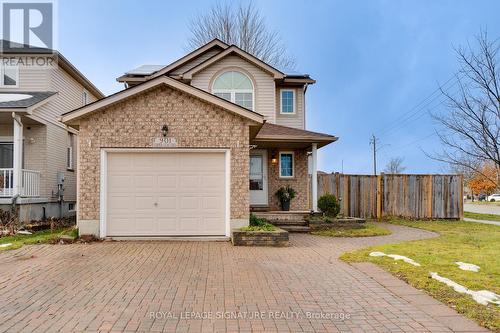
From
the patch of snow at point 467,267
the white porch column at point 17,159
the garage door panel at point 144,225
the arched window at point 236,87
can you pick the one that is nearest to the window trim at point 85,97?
the white porch column at point 17,159

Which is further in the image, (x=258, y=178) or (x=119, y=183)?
(x=258, y=178)

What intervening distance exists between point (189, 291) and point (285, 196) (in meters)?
10.0

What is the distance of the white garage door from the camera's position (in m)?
11.0

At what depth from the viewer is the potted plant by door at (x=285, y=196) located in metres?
15.8

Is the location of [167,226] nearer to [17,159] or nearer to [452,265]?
[17,159]

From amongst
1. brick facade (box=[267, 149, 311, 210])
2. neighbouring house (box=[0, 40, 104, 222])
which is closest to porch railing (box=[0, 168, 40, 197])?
neighbouring house (box=[0, 40, 104, 222])

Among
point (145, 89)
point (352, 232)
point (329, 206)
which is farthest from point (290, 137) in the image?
point (145, 89)

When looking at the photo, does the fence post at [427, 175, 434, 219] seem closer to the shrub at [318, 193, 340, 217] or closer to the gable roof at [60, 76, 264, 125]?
the shrub at [318, 193, 340, 217]

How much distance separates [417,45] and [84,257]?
3159cm

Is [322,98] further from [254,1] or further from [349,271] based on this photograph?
[349,271]

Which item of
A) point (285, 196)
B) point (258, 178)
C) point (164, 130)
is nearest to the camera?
point (164, 130)

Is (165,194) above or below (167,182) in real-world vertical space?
below

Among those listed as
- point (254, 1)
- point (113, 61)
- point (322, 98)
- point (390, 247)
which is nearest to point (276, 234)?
point (390, 247)

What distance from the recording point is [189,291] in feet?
19.7
